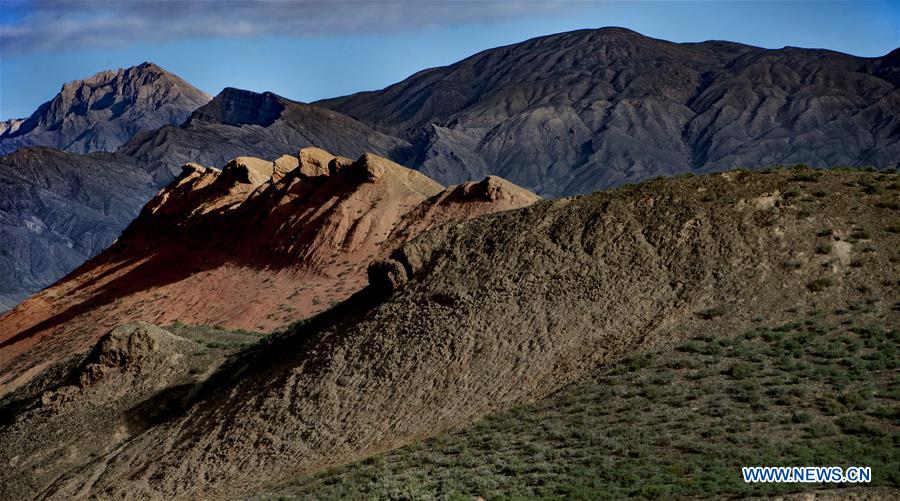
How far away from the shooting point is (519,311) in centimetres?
2462

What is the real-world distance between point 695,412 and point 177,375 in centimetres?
1518

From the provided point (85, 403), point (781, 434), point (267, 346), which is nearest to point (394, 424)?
point (267, 346)

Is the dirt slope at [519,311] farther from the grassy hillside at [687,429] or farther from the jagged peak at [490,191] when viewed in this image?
the jagged peak at [490,191]

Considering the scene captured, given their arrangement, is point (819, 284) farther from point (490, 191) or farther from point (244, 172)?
point (244, 172)

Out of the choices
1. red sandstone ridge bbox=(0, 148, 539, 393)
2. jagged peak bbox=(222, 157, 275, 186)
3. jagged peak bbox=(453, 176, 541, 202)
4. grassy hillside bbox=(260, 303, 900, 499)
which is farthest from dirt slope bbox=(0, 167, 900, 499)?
jagged peak bbox=(222, 157, 275, 186)

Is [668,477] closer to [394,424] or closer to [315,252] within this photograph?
[394,424]

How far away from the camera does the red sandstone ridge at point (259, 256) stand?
48656 millimetres

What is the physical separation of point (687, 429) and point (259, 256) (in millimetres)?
37287

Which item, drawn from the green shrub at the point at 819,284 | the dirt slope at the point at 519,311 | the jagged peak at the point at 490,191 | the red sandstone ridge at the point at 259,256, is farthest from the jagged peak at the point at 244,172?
the green shrub at the point at 819,284

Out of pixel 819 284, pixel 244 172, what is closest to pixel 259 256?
pixel 244 172

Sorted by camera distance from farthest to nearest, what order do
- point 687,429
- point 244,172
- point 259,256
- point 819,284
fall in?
point 244,172
point 259,256
point 819,284
point 687,429

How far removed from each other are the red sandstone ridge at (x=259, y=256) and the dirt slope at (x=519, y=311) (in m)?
19.4

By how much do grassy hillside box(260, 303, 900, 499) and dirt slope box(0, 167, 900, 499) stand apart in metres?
0.95

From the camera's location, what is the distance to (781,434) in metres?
18.2
